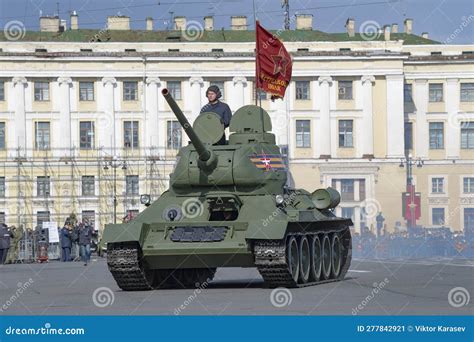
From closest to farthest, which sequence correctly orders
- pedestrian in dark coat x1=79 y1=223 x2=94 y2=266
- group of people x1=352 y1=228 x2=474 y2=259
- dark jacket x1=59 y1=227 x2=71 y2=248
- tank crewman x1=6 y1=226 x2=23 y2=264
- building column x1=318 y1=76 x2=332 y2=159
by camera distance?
pedestrian in dark coat x1=79 y1=223 x2=94 y2=266 < tank crewman x1=6 y1=226 x2=23 y2=264 < group of people x1=352 y1=228 x2=474 y2=259 < dark jacket x1=59 y1=227 x2=71 y2=248 < building column x1=318 y1=76 x2=332 y2=159

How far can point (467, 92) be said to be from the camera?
119 meters

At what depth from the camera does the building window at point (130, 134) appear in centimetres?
11081

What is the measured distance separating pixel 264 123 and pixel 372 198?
261 feet

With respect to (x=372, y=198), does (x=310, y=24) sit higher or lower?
higher

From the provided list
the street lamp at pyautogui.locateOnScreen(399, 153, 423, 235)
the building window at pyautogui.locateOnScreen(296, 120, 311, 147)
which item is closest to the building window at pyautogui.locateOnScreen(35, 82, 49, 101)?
the building window at pyautogui.locateOnScreen(296, 120, 311, 147)

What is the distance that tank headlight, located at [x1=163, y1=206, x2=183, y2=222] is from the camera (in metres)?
27.3

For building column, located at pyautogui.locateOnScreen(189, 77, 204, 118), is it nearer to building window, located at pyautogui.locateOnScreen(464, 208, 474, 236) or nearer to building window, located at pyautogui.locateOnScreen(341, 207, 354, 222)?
building window, located at pyautogui.locateOnScreen(341, 207, 354, 222)

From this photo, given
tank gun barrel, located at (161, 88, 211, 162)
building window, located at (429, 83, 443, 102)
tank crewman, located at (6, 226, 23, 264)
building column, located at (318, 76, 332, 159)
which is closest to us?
tank gun barrel, located at (161, 88, 211, 162)

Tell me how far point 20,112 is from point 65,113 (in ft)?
11.1

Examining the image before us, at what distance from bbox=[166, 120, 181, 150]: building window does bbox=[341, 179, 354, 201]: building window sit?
41.7ft

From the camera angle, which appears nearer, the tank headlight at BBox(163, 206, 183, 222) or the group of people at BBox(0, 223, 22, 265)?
the tank headlight at BBox(163, 206, 183, 222)

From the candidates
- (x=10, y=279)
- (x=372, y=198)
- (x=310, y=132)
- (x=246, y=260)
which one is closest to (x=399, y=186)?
(x=372, y=198)

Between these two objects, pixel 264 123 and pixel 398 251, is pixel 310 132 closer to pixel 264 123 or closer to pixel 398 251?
pixel 398 251

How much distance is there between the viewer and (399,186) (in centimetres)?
10900
